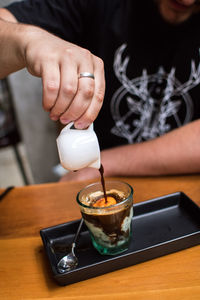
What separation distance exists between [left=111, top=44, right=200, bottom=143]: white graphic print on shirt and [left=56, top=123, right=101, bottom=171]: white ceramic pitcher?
929 mm

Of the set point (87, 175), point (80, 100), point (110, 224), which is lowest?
point (87, 175)

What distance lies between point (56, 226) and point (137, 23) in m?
1.21

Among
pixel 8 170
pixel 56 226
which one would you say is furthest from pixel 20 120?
pixel 56 226

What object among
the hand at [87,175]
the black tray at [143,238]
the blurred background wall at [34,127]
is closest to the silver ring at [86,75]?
the black tray at [143,238]

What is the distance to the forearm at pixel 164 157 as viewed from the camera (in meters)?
1.22

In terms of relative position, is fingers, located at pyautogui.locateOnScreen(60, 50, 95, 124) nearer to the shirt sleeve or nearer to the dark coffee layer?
the dark coffee layer

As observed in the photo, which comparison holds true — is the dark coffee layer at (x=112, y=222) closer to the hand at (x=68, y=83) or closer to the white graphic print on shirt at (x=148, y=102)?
the hand at (x=68, y=83)

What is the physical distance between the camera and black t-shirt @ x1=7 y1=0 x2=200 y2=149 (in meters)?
1.57

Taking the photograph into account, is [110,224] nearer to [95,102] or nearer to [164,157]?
[95,102]

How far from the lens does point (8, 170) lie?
3525mm

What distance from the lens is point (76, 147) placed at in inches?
30.3

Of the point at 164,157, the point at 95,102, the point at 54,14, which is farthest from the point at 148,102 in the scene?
the point at 95,102

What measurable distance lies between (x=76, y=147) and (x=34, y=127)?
2.21m

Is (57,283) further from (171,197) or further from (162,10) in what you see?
(162,10)
